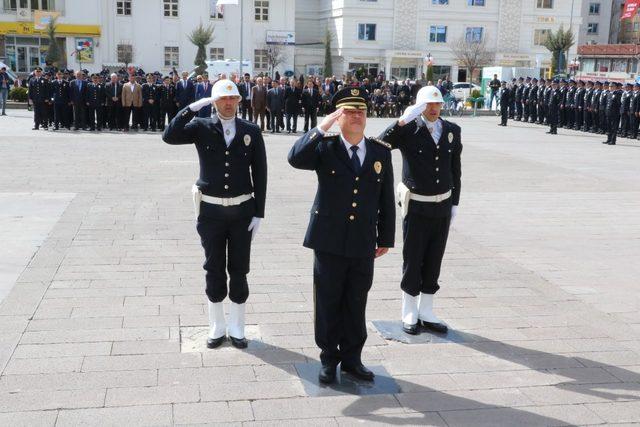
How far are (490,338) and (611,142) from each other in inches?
722

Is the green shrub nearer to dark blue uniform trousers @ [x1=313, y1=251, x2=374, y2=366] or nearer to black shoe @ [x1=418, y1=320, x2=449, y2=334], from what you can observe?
black shoe @ [x1=418, y1=320, x2=449, y2=334]

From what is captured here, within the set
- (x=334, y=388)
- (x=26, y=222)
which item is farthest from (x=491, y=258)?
(x=26, y=222)

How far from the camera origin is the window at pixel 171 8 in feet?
179

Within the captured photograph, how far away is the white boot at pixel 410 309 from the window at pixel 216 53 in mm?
52074

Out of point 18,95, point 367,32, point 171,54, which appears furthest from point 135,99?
point 367,32

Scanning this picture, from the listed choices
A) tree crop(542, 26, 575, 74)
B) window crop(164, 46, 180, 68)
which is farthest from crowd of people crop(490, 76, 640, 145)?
window crop(164, 46, 180, 68)

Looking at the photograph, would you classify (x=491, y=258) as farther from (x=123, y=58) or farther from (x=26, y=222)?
(x=123, y=58)

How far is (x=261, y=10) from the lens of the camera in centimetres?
5612

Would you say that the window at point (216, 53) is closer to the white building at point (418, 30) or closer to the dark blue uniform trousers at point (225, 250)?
the white building at point (418, 30)

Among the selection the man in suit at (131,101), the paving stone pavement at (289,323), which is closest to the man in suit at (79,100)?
the man in suit at (131,101)

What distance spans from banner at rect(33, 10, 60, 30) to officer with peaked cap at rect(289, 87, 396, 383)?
170 feet

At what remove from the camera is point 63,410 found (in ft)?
14.6

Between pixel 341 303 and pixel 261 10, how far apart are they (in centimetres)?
5398

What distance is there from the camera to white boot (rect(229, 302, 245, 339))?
562cm
